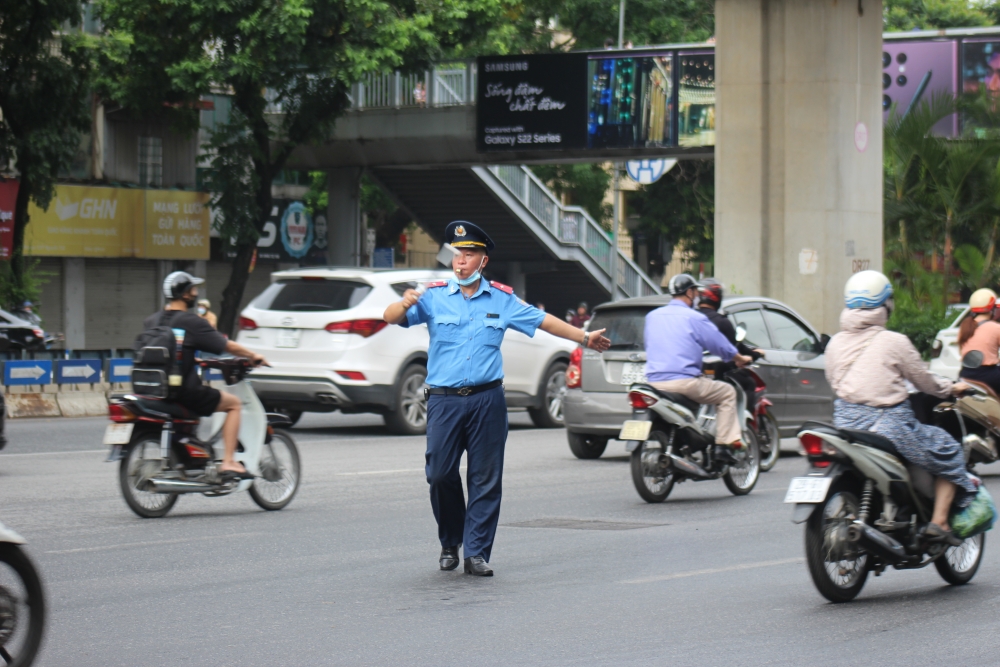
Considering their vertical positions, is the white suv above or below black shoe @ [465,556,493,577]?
above

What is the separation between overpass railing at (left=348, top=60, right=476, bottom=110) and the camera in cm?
3102

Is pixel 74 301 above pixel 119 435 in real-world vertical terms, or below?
above

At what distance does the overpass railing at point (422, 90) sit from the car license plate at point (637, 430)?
68.3ft

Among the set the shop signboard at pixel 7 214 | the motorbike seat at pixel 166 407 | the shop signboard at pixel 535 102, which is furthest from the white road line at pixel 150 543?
the shop signboard at pixel 7 214

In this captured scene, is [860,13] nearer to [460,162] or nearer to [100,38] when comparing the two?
[460,162]

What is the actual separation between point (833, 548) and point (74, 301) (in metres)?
27.7

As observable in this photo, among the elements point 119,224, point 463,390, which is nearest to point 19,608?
point 463,390

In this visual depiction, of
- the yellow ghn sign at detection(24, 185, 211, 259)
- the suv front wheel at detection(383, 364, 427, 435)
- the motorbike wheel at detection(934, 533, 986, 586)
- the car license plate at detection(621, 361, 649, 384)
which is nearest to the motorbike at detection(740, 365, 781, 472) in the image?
the car license plate at detection(621, 361, 649, 384)

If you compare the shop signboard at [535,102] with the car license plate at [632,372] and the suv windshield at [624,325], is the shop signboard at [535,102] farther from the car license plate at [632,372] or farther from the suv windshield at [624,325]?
the car license plate at [632,372]

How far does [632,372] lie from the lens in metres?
13.5

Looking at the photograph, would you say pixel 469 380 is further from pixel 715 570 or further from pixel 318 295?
pixel 318 295

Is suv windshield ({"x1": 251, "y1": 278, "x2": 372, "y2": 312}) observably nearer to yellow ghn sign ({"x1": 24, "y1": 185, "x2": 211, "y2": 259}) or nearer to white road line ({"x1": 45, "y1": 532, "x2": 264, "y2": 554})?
white road line ({"x1": 45, "y1": 532, "x2": 264, "y2": 554})

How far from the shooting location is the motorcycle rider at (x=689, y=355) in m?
10.9

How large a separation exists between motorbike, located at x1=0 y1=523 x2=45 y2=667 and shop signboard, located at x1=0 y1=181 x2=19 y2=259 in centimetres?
2600
